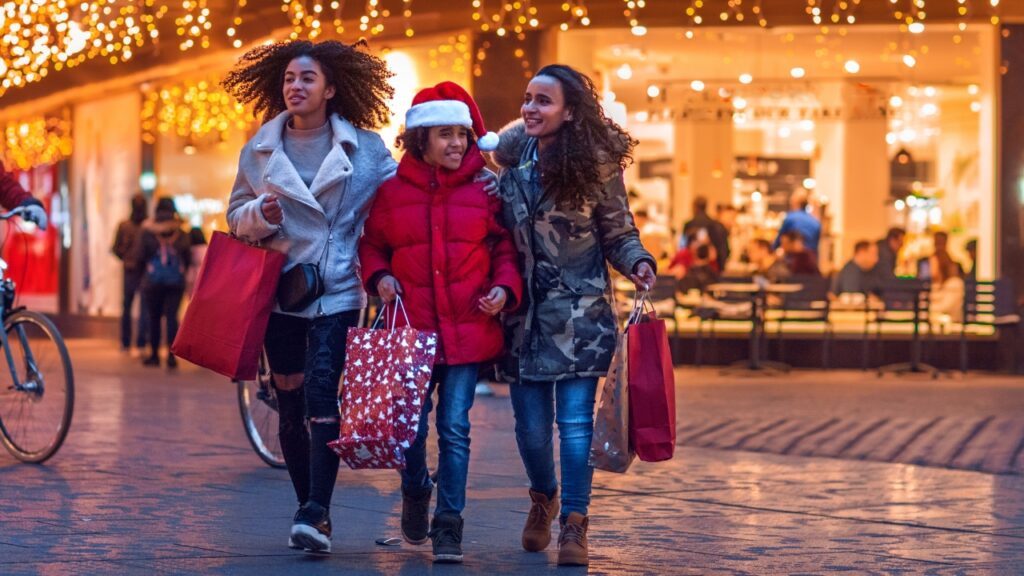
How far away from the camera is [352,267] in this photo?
21.8 ft

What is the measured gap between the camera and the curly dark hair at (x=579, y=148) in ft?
21.4

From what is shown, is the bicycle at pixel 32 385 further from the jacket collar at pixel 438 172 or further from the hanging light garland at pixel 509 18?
the hanging light garland at pixel 509 18

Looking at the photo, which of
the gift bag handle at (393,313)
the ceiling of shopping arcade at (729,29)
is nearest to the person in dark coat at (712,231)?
the ceiling of shopping arcade at (729,29)

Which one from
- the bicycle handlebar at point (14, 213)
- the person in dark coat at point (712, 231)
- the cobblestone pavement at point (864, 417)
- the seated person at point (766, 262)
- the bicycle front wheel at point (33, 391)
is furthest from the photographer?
the person in dark coat at point (712, 231)

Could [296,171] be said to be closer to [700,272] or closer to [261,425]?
[261,425]

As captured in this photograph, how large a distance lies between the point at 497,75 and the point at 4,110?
14.9 metres

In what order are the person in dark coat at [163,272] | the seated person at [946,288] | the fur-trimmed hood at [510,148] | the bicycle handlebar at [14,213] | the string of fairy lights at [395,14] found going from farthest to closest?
the seated person at [946,288]
the person in dark coat at [163,272]
the string of fairy lights at [395,14]
the bicycle handlebar at [14,213]
the fur-trimmed hood at [510,148]

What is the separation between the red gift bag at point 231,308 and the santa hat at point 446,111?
67 cm

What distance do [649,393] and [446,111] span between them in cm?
119

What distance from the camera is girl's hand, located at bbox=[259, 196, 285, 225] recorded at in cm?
641

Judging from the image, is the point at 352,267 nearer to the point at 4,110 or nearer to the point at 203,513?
the point at 203,513

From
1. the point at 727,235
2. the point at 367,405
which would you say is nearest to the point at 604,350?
the point at 367,405

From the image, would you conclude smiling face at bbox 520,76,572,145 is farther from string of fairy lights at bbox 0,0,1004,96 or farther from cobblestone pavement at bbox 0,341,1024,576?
string of fairy lights at bbox 0,0,1004,96

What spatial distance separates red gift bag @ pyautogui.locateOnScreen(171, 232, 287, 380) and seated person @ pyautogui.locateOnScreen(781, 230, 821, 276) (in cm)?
1399
